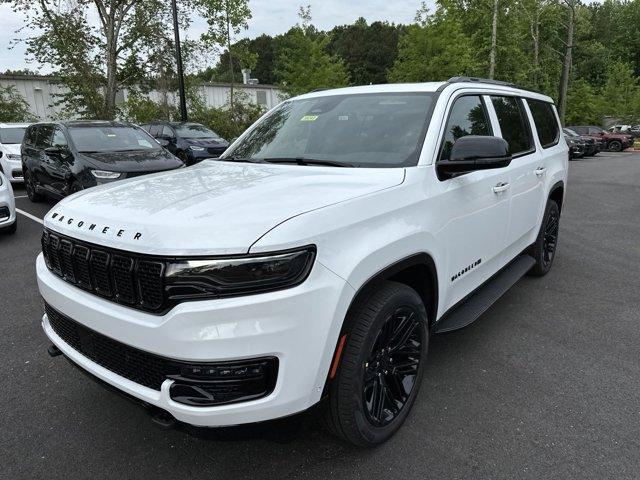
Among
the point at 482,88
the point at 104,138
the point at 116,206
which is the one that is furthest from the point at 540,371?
the point at 104,138

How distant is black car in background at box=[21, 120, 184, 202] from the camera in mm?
7957

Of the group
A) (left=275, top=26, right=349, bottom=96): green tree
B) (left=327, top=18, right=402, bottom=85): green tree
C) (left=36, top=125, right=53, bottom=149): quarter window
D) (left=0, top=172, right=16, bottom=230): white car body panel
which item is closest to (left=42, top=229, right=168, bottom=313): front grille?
(left=0, top=172, right=16, bottom=230): white car body panel

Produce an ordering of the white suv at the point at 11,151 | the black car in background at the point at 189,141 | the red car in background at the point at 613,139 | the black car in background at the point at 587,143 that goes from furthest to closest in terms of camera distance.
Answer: the red car in background at the point at 613,139, the black car in background at the point at 587,143, the black car in background at the point at 189,141, the white suv at the point at 11,151

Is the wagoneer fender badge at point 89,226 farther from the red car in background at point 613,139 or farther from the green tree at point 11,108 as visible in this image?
the red car in background at point 613,139

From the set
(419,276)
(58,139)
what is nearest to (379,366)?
(419,276)

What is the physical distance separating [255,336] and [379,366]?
0.86 metres

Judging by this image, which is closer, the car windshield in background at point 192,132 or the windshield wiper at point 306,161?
the windshield wiper at point 306,161

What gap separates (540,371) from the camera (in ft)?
10.8

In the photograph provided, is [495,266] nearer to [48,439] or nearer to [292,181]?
[292,181]

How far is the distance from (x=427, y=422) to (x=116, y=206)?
201cm

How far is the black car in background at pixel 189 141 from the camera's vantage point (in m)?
15.0

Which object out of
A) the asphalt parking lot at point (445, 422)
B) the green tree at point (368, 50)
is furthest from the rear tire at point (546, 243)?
the green tree at point (368, 50)

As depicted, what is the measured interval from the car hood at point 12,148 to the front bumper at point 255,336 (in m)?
12.2

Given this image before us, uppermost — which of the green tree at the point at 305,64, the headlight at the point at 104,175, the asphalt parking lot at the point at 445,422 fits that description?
the green tree at the point at 305,64
